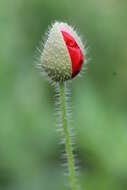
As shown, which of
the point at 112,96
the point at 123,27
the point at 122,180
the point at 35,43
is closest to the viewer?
the point at 122,180

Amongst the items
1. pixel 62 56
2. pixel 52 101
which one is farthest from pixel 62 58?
pixel 52 101

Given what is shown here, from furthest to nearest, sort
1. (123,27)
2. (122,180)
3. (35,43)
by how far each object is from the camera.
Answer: (123,27) < (35,43) < (122,180)

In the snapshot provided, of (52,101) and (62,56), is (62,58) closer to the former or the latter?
(62,56)

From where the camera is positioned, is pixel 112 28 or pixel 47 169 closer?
pixel 47 169

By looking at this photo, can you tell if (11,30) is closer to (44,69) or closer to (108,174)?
(108,174)

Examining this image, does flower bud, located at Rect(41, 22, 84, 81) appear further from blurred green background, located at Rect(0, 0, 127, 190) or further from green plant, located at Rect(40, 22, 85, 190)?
blurred green background, located at Rect(0, 0, 127, 190)

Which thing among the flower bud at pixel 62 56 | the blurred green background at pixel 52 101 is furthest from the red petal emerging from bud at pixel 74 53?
the blurred green background at pixel 52 101

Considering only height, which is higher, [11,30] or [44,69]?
[11,30]

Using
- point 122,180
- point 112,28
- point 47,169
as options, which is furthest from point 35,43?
point 122,180
